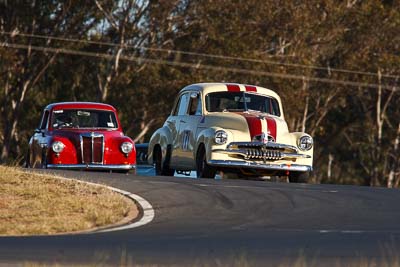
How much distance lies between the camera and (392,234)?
560 inches

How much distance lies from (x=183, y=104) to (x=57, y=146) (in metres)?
2.62

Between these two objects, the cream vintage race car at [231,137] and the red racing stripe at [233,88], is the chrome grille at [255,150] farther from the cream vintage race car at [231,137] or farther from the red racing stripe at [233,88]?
the red racing stripe at [233,88]

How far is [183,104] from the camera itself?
2522 cm

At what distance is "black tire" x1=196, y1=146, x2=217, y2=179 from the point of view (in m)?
23.4

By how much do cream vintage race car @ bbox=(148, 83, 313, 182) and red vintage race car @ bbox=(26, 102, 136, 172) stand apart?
829mm

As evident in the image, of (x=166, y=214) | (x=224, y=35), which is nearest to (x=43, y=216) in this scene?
(x=166, y=214)

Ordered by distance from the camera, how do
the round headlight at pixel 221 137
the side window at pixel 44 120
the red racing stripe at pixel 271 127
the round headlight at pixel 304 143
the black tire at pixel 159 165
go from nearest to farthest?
the round headlight at pixel 221 137 < the red racing stripe at pixel 271 127 < the round headlight at pixel 304 143 < the black tire at pixel 159 165 < the side window at pixel 44 120

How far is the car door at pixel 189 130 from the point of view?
24.1m

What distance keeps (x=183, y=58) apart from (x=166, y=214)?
38.0m

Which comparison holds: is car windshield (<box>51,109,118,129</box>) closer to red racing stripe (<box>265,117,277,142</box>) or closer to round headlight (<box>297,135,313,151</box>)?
red racing stripe (<box>265,117,277,142</box>)

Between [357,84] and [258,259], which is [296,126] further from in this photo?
[258,259]

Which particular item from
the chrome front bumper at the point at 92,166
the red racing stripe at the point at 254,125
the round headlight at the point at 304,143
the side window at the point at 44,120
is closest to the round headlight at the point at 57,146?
the chrome front bumper at the point at 92,166

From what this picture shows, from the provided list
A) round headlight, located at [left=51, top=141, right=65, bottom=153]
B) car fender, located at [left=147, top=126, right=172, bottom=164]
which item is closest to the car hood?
car fender, located at [left=147, top=126, right=172, bottom=164]

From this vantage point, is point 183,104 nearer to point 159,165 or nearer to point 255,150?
point 159,165
